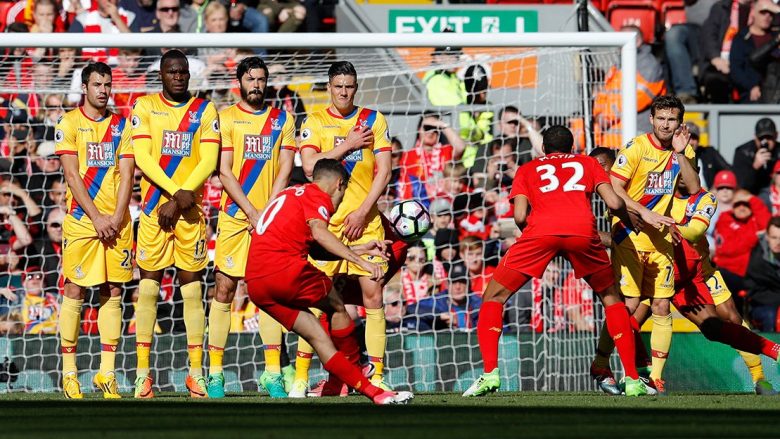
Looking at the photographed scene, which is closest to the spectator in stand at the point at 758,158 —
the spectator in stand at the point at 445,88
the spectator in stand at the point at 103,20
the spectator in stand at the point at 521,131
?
the spectator in stand at the point at 521,131

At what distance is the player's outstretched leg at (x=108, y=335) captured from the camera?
934cm

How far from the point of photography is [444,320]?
12375 mm

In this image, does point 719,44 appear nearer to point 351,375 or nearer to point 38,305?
point 38,305

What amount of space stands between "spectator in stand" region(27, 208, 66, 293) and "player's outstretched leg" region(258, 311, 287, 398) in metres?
3.39

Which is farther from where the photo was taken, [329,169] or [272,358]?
[272,358]

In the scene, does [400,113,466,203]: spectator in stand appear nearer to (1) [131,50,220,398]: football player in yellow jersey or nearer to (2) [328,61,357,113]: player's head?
(2) [328,61,357,113]: player's head

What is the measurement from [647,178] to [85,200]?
13.8 ft

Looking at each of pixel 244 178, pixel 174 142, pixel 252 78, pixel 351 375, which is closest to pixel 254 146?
pixel 244 178

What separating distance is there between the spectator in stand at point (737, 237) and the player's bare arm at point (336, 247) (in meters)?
6.59

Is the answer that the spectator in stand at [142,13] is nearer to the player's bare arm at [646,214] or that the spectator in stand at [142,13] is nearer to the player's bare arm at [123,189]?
the player's bare arm at [123,189]

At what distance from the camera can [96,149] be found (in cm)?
959

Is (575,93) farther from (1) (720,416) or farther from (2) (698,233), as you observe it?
(1) (720,416)

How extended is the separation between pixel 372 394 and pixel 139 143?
2.87 meters

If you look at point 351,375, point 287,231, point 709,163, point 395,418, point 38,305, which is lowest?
point 395,418
